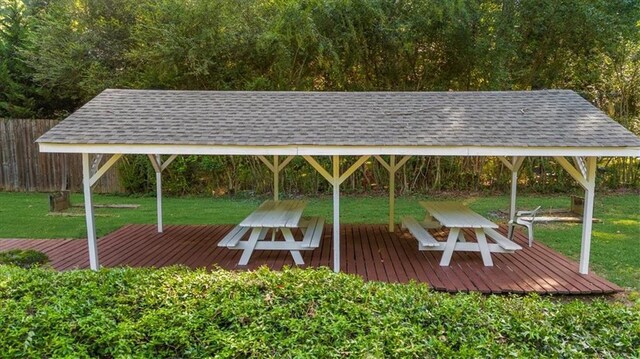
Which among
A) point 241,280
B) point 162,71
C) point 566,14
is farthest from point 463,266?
point 162,71

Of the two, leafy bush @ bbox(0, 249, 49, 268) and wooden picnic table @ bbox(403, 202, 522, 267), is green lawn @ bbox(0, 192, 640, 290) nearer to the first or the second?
wooden picnic table @ bbox(403, 202, 522, 267)

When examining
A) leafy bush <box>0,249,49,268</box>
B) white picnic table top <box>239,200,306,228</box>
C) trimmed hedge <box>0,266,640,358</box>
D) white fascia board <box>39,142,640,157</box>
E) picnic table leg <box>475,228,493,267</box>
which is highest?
white fascia board <box>39,142,640,157</box>

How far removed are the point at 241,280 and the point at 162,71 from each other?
9.68 m

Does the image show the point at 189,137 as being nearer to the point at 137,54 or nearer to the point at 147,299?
the point at 147,299

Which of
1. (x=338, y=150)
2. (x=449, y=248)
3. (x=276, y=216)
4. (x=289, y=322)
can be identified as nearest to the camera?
(x=289, y=322)

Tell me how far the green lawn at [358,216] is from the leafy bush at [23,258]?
1620 mm

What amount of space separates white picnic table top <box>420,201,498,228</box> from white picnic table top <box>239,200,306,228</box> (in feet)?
6.54

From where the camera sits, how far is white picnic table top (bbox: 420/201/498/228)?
5391 millimetres

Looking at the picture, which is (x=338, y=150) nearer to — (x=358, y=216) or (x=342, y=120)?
(x=342, y=120)

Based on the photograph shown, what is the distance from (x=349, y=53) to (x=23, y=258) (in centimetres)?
876

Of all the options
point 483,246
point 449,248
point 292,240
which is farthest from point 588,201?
point 292,240

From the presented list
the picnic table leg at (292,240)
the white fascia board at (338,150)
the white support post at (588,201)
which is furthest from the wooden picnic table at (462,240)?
the picnic table leg at (292,240)

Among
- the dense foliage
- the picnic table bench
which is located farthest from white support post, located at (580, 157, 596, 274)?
the dense foliage

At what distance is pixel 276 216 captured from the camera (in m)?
5.95
